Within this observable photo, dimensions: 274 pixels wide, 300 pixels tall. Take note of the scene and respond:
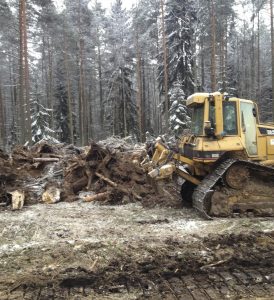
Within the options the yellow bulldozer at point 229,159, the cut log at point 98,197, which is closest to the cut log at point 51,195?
the cut log at point 98,197

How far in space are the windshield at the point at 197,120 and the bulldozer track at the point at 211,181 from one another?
1.08 m

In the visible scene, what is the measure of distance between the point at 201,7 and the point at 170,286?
30.5 metres

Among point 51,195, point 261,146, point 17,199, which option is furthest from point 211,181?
point 17,199

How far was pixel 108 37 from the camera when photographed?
3753cm

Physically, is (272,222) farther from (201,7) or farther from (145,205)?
(201,7)

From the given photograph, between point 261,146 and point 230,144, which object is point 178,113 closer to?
point 261,146

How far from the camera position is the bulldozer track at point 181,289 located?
5.10m

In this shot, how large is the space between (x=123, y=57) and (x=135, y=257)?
3116 centimetres

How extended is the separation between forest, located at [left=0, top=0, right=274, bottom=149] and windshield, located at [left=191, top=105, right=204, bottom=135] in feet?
39.3

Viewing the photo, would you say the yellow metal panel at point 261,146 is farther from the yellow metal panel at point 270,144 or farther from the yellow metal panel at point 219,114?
the yellow metal panel at point 219,114

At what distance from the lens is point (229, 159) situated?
952 cm

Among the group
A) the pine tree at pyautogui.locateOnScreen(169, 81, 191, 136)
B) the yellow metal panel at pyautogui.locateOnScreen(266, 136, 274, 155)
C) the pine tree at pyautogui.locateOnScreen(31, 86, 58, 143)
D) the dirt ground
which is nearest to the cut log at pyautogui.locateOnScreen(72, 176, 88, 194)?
the dirt ground

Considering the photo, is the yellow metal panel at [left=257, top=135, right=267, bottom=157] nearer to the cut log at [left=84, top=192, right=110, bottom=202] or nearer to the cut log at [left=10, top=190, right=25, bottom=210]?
the cut log at [left=84, top=192, right=110, bottom=202]

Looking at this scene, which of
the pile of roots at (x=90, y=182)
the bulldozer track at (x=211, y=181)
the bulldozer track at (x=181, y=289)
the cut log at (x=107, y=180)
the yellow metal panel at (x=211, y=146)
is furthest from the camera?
the cut log at (x=107, y=180)
